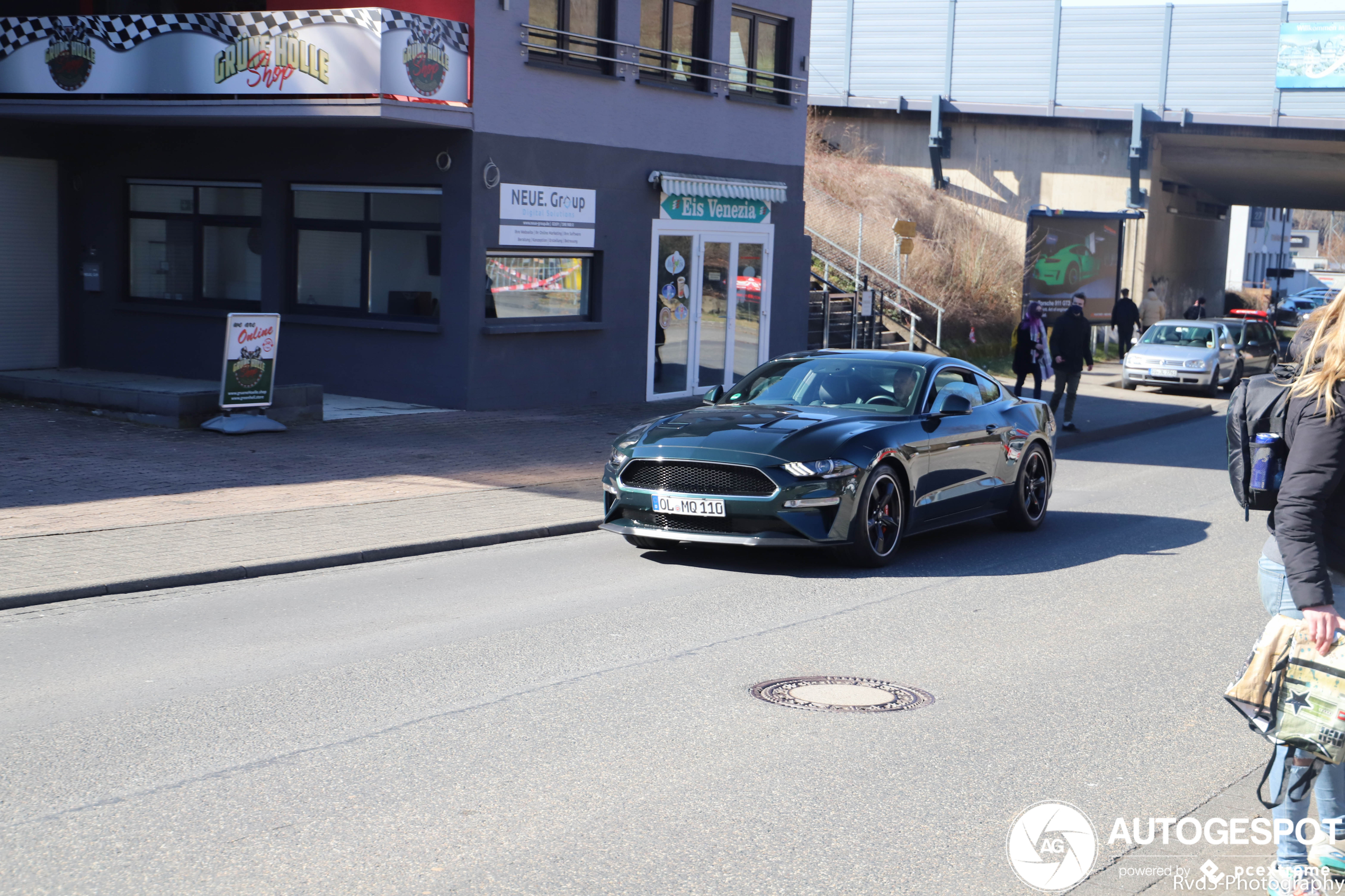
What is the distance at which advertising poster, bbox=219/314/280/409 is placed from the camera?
47.5 feet

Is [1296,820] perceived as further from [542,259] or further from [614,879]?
[542,259]

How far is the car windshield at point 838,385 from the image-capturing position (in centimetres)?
1062

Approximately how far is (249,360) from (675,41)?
926 centimetres

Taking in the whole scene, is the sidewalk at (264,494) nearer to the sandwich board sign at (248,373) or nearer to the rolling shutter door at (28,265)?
the sandwich board sign at (248,373)

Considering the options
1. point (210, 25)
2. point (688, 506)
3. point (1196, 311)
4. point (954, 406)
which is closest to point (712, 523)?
point (688, 506)

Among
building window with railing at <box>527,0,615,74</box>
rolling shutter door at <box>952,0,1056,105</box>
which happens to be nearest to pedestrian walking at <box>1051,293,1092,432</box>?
building window with railing at <box>527,0,615,74</box>

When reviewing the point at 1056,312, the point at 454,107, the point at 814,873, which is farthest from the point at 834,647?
the point at 1056,312

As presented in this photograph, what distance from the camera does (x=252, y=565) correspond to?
9031 mm

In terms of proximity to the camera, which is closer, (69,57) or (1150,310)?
(69,57)

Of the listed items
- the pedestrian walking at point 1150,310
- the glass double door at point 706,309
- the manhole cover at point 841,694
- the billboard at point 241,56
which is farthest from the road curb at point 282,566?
the pedestrian walking at point 1150,310

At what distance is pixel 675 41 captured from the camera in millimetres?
21000

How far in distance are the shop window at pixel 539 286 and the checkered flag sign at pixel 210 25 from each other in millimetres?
2822

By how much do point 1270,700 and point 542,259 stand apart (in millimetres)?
15666

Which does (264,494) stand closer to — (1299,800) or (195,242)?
(1299,800)
